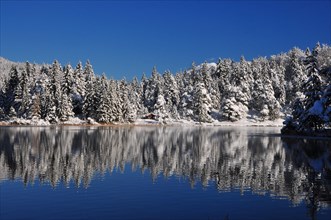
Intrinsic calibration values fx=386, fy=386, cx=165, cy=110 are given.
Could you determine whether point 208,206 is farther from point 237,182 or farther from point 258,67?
point 258,67

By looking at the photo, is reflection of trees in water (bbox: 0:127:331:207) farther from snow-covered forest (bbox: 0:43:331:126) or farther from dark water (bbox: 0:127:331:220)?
snow-covered forest (bbox: 0:43:331:126)

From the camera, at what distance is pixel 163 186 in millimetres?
24359

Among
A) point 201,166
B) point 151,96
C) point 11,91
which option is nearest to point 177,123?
point 151,96

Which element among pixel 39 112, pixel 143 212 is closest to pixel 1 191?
pixel 143 212

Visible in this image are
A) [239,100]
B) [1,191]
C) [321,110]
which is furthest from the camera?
[239,100]

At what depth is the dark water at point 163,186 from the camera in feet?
58.9

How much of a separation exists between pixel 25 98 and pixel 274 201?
4386 inches

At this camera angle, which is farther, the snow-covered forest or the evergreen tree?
the evergreen tree

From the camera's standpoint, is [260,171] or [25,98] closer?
[260,171]

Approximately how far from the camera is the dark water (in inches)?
706

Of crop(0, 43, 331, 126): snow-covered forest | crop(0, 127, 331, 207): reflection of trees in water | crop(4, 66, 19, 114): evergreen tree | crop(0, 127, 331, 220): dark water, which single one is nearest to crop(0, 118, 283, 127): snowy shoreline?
crop(0, 43, 331, 126): snow-covered forest

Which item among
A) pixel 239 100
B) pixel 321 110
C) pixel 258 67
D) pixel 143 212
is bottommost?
pixel 143 212

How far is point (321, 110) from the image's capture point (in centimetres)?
6000

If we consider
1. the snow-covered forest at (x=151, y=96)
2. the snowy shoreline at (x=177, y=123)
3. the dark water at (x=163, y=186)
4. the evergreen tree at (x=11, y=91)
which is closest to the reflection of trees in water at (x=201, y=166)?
the dark water at (x=163, y=186)
